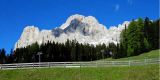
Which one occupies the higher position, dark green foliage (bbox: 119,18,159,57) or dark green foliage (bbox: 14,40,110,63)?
dark green foliage (bbox: 119,18,159,57)

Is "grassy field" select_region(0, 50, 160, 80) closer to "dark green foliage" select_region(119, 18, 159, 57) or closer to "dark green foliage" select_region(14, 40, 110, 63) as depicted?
"dark green foliage" select_region(119, 18, 159, 57)

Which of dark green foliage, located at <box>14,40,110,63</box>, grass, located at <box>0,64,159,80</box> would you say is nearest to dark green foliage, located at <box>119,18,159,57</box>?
dark green foliage, located at <box>14,40,110,63</box>

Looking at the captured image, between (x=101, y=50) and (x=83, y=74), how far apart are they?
87.4 metres

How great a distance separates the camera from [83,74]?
52.8 metres

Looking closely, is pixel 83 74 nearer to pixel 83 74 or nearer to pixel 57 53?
pixel 83 74

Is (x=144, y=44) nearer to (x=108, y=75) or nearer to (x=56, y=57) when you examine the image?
(x=56, y=57)

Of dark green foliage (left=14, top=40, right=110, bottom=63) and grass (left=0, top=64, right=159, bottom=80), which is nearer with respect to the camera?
grass (left=0, top=64, right=159, bottom=80)

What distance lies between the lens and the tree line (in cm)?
13138

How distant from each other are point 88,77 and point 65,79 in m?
3.31

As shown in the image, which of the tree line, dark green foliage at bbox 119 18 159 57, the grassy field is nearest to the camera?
the grassy field

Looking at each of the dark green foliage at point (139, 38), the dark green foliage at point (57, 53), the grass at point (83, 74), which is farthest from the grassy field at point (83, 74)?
the dark green foliage at point (57, 53)

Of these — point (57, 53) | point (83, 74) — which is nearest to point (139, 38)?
point (57, 53)

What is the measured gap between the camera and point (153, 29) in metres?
139

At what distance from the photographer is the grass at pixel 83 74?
4966cm
